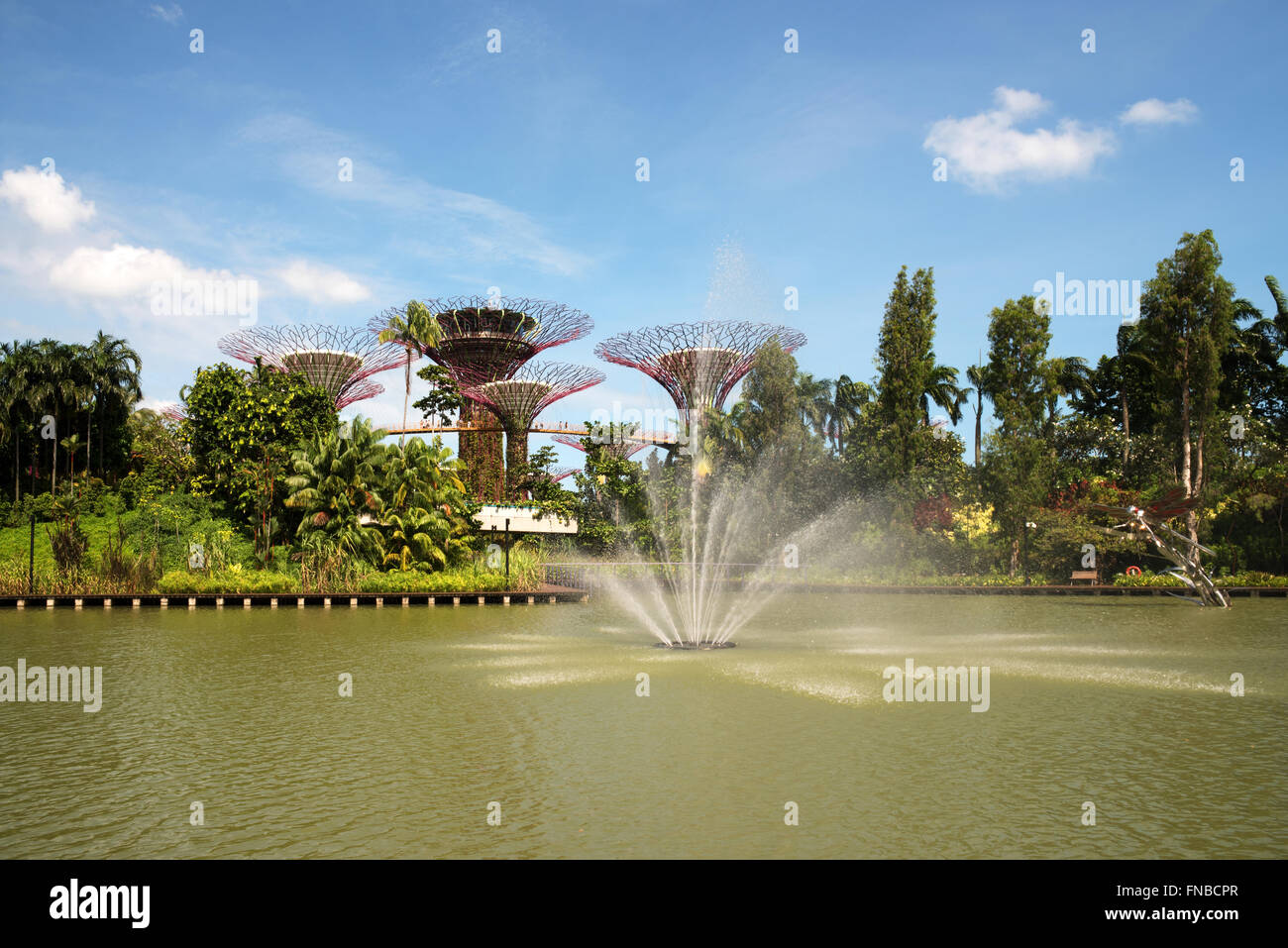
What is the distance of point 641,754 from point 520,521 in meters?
35.6

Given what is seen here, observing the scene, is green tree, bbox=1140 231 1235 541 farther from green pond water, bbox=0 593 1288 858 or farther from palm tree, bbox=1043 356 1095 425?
green pond water, bbox=0 593 1288 858

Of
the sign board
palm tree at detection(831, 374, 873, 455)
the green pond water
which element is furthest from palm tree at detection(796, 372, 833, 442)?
the green pond water

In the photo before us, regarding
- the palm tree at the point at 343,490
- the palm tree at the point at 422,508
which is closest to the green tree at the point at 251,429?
the palm tree at the point at 343,490

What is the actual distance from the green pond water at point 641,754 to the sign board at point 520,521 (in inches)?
1005

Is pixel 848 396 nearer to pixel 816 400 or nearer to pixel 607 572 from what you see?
pixel 816 400

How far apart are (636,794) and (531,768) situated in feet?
4.27

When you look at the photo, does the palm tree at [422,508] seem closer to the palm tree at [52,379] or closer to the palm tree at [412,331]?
the palm tree at [412,331]

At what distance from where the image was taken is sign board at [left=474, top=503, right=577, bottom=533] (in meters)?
42.9

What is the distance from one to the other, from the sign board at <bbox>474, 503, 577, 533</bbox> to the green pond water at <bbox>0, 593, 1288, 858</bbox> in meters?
25.5

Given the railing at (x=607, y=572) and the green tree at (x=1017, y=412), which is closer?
the railing at (x=607, y=572)

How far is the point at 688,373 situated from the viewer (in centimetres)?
4988

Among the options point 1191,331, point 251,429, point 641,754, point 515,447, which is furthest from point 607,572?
point 641,754

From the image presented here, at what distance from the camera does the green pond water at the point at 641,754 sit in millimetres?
6617
